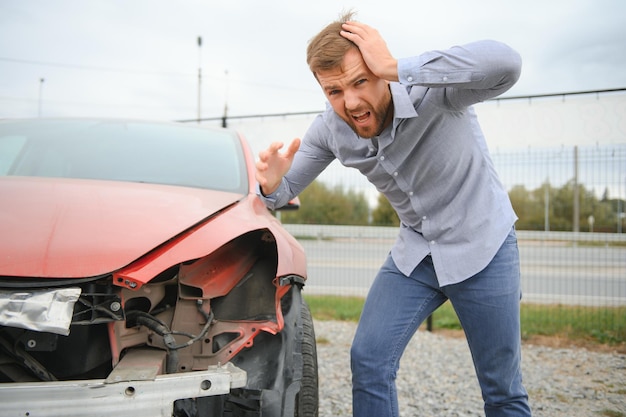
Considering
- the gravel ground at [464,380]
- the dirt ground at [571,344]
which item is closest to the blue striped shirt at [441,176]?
the gravel ground at [464,380]

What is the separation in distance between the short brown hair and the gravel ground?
222 cm

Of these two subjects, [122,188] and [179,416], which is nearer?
[179,416]

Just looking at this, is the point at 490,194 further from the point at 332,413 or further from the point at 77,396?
the point at 332,413

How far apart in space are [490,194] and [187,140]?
5.28ft

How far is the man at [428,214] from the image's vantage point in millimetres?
1889

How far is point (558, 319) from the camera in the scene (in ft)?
18.6

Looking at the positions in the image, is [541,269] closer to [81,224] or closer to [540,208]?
[540,208]

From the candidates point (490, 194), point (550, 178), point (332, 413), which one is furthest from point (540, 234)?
point (490, 194)

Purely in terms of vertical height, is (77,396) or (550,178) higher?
(550,178)

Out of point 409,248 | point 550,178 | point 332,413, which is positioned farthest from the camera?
point 550,178

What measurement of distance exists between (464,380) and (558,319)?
2351 mm

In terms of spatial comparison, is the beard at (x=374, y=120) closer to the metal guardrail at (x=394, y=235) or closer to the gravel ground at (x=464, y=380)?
the gravel ground at (x=464, y=380)

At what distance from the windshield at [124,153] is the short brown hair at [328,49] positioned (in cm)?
69

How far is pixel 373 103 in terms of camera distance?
1.90 m
